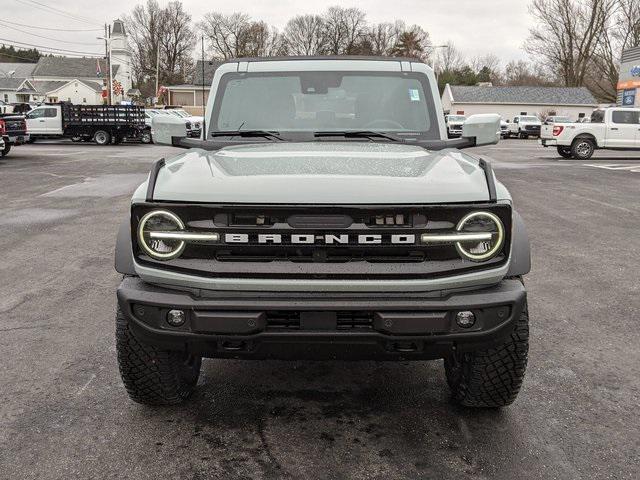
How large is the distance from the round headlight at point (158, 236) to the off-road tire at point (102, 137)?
100 ft

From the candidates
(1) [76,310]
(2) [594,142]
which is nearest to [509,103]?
(2) [594,142]

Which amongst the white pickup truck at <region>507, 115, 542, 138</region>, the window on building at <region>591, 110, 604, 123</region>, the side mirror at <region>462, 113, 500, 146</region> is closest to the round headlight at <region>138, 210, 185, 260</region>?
the side mirror at <region>462, 113, 500, 146</region>

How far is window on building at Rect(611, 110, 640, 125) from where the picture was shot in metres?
23.3

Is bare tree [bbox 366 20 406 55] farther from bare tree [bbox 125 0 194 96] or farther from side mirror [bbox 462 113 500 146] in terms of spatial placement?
side mirror [bbox 462 113 500 146]

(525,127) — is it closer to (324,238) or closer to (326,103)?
(326,103)

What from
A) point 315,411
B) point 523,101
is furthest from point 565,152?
point 523,101

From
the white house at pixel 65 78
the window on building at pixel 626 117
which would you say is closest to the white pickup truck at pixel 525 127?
the window on building at pixel 626 117

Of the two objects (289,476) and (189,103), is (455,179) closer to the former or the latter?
(289,476)

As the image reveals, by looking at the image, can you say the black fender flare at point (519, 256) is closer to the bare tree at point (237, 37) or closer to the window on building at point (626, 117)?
the window on building at point (626, 117)

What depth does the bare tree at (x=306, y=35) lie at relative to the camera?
97875 mm

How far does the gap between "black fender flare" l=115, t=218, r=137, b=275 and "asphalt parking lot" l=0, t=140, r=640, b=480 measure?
86cm

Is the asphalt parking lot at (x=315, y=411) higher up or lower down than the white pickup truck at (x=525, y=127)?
lower down

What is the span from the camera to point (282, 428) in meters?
3.22

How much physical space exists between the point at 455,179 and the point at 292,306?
3.05 feet
